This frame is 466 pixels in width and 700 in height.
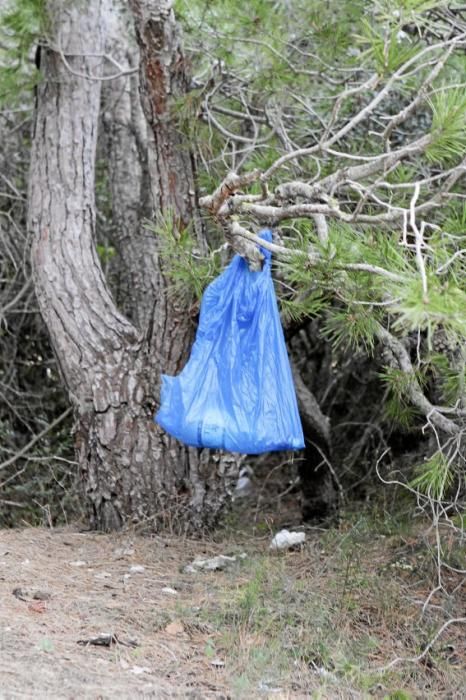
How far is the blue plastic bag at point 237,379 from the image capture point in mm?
3271

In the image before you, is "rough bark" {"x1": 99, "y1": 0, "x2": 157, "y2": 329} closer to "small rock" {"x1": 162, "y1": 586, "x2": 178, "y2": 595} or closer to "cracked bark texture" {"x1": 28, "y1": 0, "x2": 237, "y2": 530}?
"cracked bark texture" {"x1": 28, "y1": 0, "x2": 237, "y2": 530}

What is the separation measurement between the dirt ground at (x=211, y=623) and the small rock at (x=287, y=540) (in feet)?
0.18

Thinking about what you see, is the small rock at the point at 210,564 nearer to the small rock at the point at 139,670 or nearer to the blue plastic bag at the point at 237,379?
the blue plastic bag at the point at 237,379

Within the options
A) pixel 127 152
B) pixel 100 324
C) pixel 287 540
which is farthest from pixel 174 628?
pixel 127 152

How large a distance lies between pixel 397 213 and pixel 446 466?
2.75ft

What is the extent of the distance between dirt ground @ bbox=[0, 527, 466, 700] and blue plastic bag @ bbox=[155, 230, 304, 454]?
1.88 feet

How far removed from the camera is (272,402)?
3340 mm

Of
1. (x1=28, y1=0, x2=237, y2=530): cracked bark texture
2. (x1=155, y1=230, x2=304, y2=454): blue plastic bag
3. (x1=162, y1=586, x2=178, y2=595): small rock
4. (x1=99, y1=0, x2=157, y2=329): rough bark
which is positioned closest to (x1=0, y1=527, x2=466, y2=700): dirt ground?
(x1=162, y1=586, x2=178, y2=595): small rock

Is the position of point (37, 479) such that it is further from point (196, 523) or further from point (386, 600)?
point (386, 600)

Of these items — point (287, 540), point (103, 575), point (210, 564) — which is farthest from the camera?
point (287, 540)

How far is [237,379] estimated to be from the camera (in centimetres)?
338

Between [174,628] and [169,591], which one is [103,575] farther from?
[174,628]

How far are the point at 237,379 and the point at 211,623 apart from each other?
83 centimetres

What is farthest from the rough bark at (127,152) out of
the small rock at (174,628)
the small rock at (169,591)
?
the small rock at (174,628)
